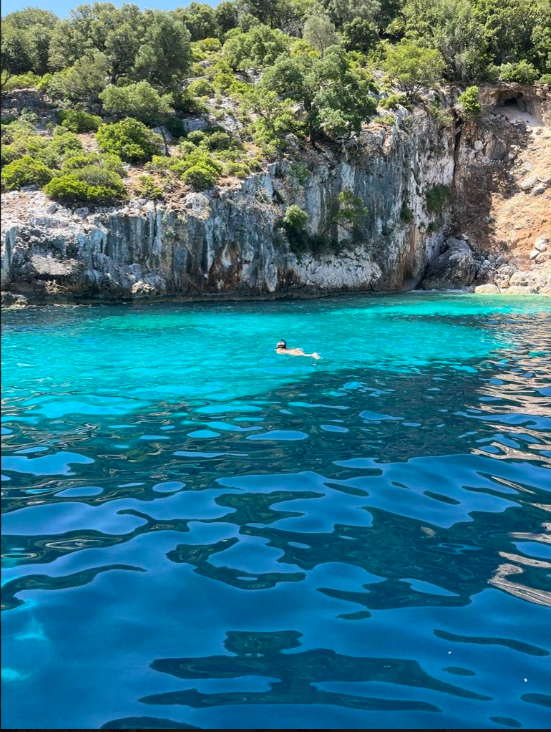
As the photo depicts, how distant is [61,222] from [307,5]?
43989mm

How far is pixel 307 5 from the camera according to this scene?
5869cm

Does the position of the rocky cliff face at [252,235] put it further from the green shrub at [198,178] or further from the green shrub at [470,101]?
the green shrub at [470,101]

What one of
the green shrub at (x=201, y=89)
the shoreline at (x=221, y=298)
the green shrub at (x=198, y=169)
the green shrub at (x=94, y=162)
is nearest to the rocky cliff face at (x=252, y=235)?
the shoreline at (x=221, y=298)

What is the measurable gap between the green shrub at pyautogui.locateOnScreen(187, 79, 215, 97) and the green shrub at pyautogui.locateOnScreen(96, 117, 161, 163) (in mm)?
8408

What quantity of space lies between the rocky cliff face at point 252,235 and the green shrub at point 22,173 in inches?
27.0

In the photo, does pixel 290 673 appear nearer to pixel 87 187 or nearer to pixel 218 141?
pixel 87 187

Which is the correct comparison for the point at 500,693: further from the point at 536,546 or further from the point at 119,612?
the point at 119,612

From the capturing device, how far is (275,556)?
5.45 metres

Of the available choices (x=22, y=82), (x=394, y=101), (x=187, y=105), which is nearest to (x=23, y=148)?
(x=22, y=82)

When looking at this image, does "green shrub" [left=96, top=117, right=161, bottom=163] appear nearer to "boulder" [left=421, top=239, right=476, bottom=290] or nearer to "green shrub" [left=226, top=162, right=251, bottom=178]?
"green shrub" [left=226, top=162, right=251, bottom=178]

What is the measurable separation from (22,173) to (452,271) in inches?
1159

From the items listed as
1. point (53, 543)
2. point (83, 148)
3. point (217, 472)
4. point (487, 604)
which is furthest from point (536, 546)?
point (83, 148)

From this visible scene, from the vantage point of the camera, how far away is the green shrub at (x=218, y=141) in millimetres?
38031

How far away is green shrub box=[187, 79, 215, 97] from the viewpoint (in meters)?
43.5
